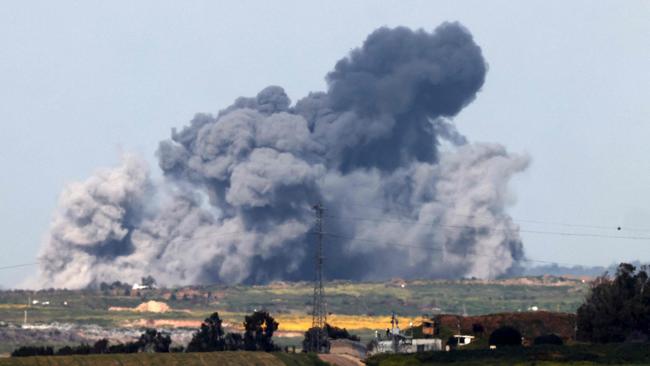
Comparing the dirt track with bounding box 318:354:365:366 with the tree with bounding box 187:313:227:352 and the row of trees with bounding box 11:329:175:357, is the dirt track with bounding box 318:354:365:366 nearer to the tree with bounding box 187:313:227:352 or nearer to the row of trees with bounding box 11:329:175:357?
the tree with bounding box 187:313:227:352

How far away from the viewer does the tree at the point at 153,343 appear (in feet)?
568

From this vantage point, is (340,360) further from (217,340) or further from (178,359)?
(217,340)

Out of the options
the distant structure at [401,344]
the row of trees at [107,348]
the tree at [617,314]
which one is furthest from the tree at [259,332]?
the tree at [617,314]

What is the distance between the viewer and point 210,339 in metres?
182

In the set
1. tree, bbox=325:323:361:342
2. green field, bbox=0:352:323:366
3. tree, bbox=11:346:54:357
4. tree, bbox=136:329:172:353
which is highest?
tree, bbox=325:323:361:342

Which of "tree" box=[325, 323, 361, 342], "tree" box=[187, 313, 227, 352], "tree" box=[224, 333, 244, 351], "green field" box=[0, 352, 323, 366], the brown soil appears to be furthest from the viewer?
the brown soil

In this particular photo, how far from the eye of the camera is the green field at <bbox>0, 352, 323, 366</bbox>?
144375 millimetres

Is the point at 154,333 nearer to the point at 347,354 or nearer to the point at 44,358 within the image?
the point at 347,354

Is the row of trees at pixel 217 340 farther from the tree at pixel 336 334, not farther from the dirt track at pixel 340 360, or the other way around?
the dirt track at pixel 340 360

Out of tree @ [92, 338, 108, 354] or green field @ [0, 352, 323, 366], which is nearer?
green field @ [0, 352, 323, 366]

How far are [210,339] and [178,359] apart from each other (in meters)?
31.0

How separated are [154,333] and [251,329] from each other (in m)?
11.1

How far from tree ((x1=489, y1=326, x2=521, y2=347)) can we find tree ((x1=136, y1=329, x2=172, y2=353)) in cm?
3611

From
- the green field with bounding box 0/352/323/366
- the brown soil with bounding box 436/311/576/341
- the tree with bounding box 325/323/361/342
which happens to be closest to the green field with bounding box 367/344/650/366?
the green field with bounding box 0/352/323/366
